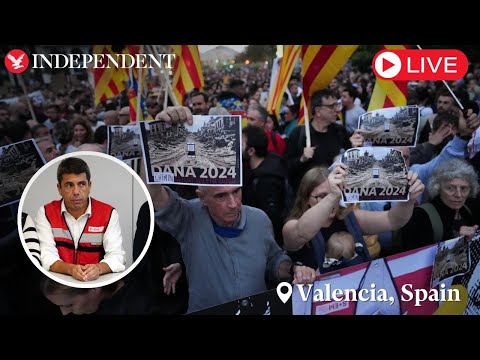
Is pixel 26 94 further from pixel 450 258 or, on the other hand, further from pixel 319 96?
pixel 450 258

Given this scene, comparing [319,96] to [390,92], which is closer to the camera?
[390,92]

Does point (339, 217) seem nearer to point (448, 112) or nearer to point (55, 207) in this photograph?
point (448, 112)

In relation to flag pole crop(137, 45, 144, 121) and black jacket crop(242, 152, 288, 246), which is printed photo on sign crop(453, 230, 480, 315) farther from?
flag pole crop(137, 45, 144, 121)

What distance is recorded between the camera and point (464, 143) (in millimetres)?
5246

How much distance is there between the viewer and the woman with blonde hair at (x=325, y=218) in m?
5.21

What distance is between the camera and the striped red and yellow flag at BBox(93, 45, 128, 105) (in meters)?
5.17

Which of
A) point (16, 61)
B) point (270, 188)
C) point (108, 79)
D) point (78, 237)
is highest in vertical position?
point (16, 61)

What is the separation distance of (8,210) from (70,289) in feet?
1.87

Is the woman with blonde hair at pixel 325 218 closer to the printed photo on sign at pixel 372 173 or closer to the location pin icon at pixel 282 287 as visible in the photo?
the printed photo on sign at pixel 372 173

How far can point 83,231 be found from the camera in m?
5.20

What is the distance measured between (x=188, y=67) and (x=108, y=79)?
46 centimetres

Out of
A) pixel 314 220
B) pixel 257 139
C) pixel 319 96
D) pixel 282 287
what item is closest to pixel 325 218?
pixel 314 220

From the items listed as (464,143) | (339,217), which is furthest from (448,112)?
(339,217)

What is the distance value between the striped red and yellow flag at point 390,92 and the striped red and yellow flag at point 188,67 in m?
0.99
